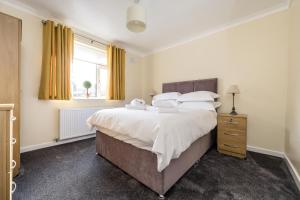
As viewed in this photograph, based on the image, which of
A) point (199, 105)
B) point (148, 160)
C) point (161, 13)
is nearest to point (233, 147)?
point (199, 105)

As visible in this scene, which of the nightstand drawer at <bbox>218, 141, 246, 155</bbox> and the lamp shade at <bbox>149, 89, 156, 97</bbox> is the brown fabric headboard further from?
the nightstand drawer at <bbox>218, 141, 246, 155</bbox>

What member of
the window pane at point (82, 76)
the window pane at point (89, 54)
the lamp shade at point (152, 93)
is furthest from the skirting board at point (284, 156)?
the window pane at point (89, 54)

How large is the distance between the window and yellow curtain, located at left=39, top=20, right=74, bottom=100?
0.28 metres

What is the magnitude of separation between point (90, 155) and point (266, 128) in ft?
10.3

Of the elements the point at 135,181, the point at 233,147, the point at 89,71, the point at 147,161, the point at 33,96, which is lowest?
the point at 135,181

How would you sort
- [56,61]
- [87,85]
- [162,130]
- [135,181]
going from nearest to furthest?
Answer: [162,130] < [135,181] < [56,61] < [87,85]

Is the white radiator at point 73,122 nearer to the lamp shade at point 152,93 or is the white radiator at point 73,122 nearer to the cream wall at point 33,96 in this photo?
the cream wall at point 33,96

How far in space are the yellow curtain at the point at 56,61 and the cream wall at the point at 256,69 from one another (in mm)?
2938

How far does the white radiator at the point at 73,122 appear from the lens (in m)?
2.70

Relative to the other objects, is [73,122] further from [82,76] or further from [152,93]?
[152,93]

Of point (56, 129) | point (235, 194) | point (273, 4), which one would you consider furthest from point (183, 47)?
point (56, 129)

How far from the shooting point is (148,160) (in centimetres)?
142

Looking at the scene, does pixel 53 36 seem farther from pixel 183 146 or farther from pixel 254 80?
pixel 254 80

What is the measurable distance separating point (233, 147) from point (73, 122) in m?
3.16
